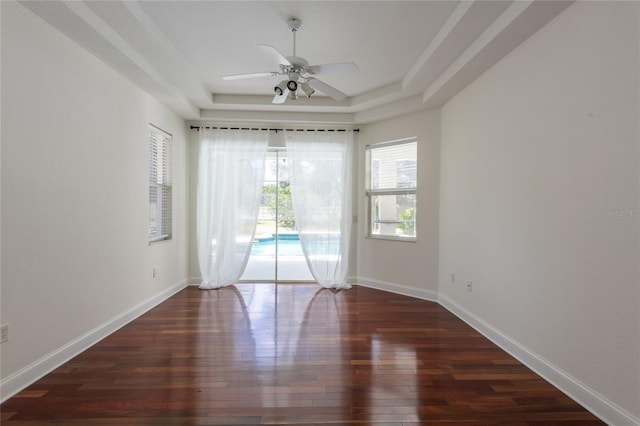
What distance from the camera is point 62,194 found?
242 centimetres

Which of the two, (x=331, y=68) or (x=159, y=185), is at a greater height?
(x=331, y=68)

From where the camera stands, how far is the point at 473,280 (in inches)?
131

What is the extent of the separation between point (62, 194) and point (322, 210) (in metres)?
3.08

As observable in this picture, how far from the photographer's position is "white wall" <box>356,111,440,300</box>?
13.7 feet

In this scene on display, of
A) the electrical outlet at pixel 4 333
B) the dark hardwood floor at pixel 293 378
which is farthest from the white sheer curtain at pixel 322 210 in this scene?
the electrical outlet at pixel 4 333

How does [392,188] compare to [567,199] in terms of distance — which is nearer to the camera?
[567,199]

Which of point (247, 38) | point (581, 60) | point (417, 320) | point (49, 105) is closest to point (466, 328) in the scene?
point (417, 320)

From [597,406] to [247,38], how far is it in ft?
12.1

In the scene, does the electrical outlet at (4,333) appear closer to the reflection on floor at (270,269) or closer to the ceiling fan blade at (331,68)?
the ceiling fan blade at (331,68)

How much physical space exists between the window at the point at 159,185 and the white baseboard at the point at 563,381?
12.6 ft

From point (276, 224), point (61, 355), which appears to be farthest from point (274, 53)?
point (276, 224)

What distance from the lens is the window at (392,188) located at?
14.6 feet

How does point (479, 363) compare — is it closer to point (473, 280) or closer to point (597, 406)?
point (597, 406)

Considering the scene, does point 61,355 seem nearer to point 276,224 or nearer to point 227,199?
point 227,199
